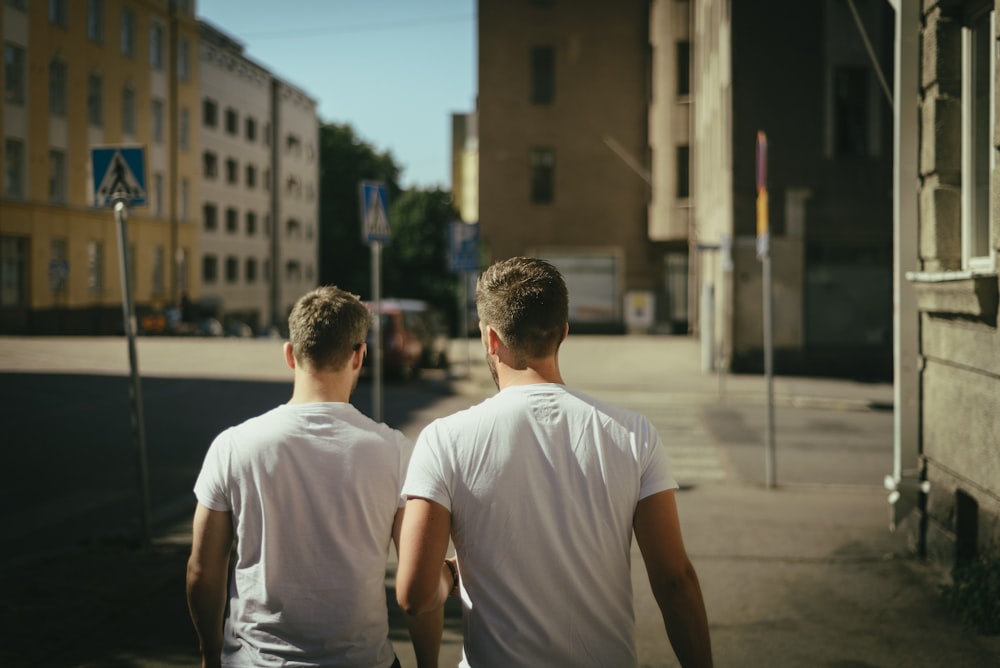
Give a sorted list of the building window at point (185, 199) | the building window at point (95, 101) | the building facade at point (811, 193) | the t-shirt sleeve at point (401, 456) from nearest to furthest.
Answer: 1. the t-shirt sleeve at point (401, 456)
2. the building facade at point (811, 193)
3. the building window at point (95, 101)
4. the building window at point (185, 199)

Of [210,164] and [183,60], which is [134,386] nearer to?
[183,60]

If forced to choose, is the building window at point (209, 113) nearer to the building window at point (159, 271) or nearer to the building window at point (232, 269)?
the building window at point (232, 269)

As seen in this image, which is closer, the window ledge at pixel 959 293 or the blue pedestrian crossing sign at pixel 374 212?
the window ledge at pixel 959 293

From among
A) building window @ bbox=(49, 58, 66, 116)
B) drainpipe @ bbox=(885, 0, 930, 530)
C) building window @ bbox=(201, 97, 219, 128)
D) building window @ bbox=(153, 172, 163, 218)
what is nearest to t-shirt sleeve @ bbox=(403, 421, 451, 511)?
drainpipe @ bbox=(885, 0, 930, 530)

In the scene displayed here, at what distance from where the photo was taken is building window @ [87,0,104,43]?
43.4m

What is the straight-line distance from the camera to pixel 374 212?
13.3m

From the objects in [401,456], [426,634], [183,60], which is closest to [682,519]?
[401,456]

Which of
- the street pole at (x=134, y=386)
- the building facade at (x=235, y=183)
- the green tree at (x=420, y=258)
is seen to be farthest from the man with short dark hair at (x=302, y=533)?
the green tree at (x=420, y=258)

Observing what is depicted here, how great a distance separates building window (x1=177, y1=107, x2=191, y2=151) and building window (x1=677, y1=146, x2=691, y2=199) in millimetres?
27026

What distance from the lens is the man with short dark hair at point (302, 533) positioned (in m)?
2.86

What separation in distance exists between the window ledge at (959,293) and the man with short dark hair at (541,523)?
427cm

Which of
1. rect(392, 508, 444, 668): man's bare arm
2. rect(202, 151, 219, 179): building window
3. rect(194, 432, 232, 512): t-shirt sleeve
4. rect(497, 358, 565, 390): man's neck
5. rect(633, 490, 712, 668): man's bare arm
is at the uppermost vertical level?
rect(202, 151, 219, 179): building window

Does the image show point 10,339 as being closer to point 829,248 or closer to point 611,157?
point 829,248

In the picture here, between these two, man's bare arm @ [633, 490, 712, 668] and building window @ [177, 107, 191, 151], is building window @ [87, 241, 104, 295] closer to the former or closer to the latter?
building window @ [177, 107, 191, 151]
